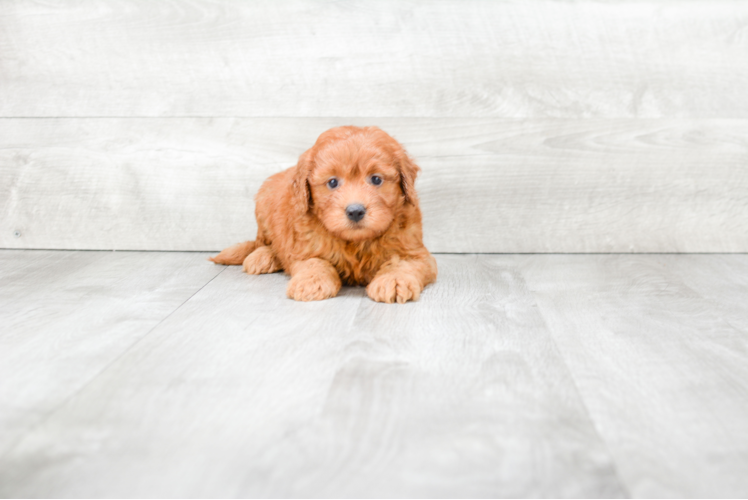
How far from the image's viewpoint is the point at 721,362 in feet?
5.06

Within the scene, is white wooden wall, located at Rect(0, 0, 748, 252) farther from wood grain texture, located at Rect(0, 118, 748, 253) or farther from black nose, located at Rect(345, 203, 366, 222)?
black nose, located at Rect(345, 203, 366, 222)

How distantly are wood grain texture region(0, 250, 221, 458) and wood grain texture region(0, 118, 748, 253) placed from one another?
21 centimetres

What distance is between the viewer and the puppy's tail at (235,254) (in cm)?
262

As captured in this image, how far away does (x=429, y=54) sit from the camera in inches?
109

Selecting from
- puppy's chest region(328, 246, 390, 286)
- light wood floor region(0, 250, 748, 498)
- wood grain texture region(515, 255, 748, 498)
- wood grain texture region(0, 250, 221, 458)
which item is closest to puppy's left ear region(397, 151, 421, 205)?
puppy's chest region(328, 246, 390, 286)

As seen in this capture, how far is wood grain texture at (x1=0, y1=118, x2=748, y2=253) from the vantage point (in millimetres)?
2803

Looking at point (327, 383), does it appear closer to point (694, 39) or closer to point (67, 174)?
point (67, 174)

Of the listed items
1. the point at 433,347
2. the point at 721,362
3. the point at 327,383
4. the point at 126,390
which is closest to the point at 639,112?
the point at 721,362

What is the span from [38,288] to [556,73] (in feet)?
7.85

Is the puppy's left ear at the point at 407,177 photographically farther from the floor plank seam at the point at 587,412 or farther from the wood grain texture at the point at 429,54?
the wood grain texture at the point at 429,54

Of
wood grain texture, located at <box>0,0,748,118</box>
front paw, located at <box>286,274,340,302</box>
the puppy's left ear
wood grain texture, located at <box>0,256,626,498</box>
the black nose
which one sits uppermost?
wood grain texture, located at <box>0,0,748,118</box>

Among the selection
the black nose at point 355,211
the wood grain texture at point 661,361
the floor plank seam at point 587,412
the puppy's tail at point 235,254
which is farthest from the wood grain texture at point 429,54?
the floor plank seam at point 587,412

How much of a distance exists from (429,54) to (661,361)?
70.5 inches

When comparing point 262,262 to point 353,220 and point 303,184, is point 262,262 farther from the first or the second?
point 353,220
